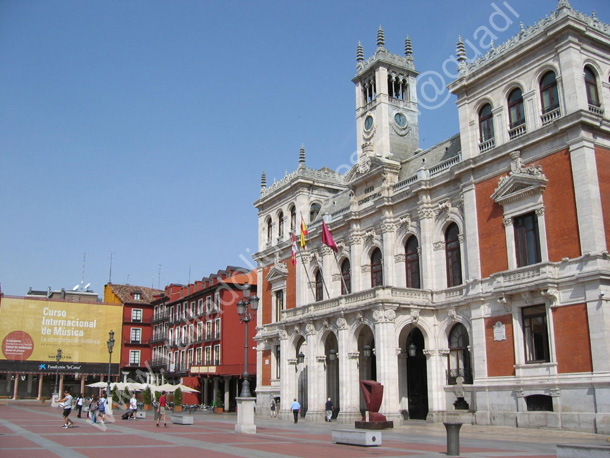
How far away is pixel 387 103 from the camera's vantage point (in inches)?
1811

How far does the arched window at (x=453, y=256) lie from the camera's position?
3481 centimetres

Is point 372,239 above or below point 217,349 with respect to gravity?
above

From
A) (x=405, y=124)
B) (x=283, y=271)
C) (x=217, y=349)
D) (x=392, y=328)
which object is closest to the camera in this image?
(x=392, y=328)

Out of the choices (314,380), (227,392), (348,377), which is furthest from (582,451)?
(227,392)

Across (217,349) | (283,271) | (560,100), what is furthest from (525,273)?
(217,349)

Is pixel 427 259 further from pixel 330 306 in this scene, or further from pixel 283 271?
pixel 283 271

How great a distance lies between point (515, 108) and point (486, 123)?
6.77 feet

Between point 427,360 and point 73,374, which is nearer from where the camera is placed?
point 427,360

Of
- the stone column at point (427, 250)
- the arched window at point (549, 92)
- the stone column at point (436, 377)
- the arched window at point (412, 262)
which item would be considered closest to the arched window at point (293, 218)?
the arched window at point (412, 262)

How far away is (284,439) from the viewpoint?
A: 2383 cm

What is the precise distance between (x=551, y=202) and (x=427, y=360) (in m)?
11.8

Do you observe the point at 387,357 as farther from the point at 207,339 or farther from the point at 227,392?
the point at 207,339

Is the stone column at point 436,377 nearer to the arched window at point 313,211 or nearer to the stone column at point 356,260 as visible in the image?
the stone column at point 356,260

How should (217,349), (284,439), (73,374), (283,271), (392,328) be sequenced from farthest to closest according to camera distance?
(73,374) < (217,349) < (283,271) < (392,328) < (284,439)
